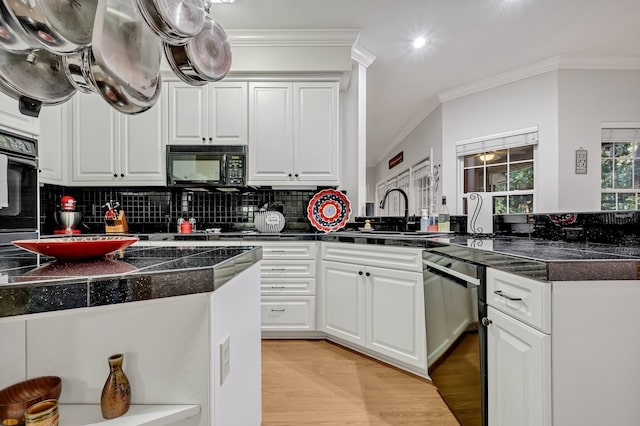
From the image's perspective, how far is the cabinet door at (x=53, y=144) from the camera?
99.2 inches

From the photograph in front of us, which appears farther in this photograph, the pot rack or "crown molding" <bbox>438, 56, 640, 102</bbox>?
"crown molding" <bbox>438, 56, 640, 102</bbox>

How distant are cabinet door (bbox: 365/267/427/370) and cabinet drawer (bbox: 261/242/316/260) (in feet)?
1.83

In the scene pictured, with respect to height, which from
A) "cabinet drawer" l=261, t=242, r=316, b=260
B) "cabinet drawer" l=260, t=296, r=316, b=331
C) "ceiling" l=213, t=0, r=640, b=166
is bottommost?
"cabinet drawer" l=260, t=296, r=316, b=331

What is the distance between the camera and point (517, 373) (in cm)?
101

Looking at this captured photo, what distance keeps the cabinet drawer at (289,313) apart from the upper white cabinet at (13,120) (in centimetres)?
205

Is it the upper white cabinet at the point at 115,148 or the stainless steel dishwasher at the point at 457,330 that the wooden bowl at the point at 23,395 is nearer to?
the stainless steel dishwasher at the point at 457,330

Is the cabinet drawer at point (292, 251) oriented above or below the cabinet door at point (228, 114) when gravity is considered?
below

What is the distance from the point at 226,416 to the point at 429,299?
3.99ft

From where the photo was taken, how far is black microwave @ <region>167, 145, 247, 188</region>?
271cm

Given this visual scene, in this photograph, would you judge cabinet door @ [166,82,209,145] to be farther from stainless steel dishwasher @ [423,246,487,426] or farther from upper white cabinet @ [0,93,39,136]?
stainless steel dishwasher @ [423,246,487,426]

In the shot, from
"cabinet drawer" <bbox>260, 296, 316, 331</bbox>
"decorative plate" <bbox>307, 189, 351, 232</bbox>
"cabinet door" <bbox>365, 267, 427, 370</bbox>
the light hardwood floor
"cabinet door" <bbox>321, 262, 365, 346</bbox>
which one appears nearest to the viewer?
the light hardwood floor

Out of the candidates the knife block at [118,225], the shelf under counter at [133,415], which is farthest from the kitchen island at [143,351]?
the knife block at [118,225]

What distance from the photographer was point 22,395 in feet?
2.32

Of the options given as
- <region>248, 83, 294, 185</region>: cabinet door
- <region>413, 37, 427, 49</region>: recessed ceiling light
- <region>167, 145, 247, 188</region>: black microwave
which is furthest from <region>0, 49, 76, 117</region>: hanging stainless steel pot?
<region>413, 37, 427, 49</region>: recessed ceiling light
